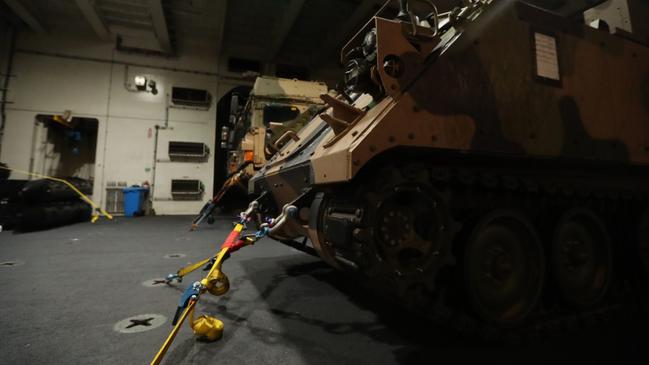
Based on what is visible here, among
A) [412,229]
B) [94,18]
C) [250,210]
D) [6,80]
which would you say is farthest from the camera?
[6,80]

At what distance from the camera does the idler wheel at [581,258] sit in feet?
7.08

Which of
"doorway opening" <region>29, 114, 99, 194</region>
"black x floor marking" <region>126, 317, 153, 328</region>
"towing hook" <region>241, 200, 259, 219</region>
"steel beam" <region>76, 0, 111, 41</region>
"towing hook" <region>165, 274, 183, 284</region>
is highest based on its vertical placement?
"steel beam" <region>76, 0, 111, 41</region>

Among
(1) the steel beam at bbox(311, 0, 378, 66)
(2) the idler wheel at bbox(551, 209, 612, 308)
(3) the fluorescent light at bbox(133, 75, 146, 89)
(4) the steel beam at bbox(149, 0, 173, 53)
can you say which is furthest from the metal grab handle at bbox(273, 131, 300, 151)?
(3) the fluorescent light at bbox(133, 75, 146, 89)

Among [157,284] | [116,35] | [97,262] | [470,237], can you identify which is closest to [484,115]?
[470,237]

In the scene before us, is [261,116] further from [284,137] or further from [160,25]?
[160,25]

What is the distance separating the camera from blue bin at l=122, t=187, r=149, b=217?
9.66m

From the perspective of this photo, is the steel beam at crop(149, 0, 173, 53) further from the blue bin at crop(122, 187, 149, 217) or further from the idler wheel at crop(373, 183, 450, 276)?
the idler wheel at crop(373, 183, 450, 276)

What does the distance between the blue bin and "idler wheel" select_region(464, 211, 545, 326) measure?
10272mm

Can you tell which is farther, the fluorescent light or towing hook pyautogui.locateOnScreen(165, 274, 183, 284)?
the fluorescent light

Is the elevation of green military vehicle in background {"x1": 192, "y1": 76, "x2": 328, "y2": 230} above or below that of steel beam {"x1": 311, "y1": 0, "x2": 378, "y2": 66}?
below

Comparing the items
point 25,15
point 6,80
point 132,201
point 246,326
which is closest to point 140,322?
point 246,326

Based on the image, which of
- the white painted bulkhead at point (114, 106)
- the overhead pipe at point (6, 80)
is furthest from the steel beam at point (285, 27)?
the overhead pipe at point (6, 80)

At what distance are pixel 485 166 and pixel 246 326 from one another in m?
1.79

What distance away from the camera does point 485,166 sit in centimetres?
199
